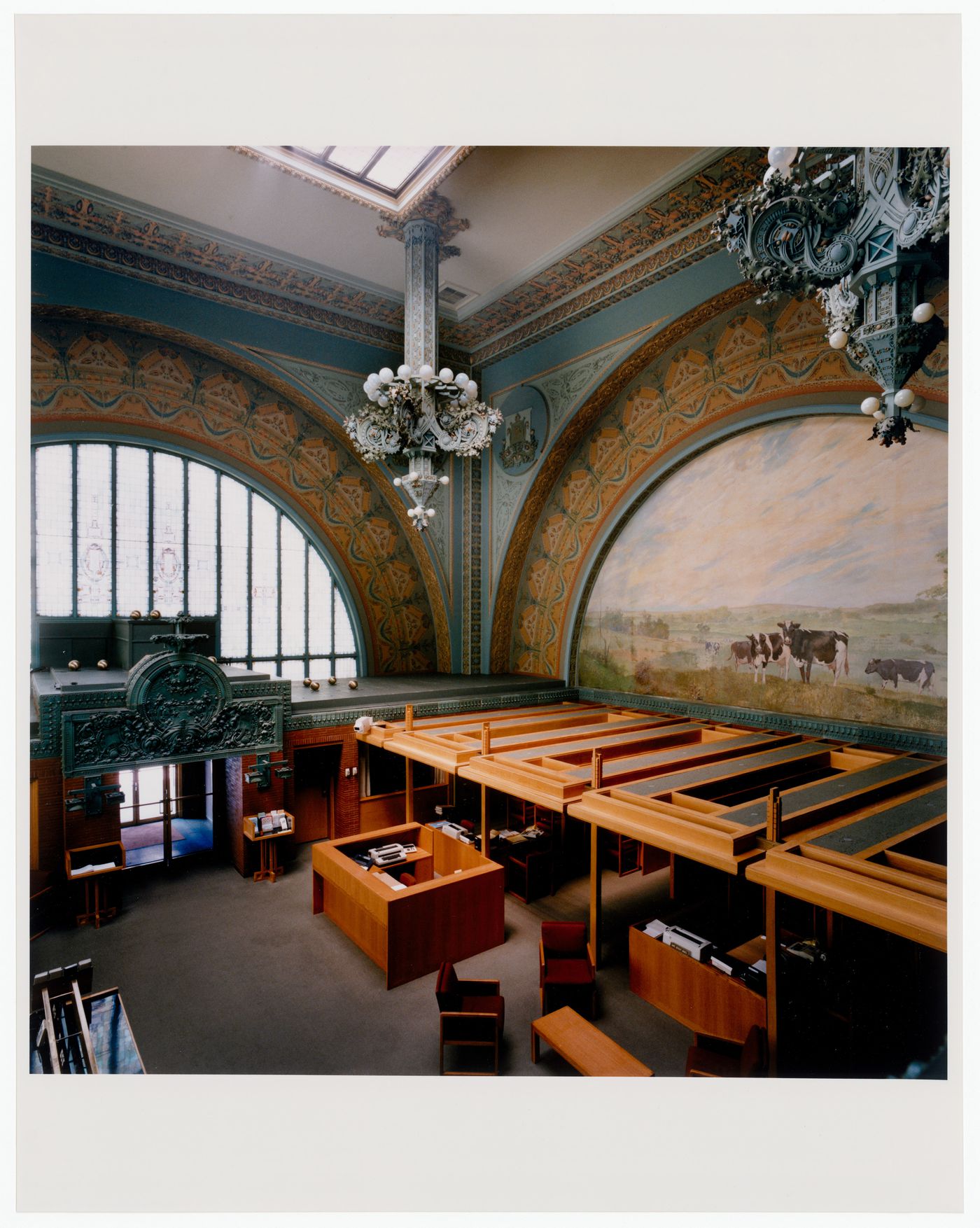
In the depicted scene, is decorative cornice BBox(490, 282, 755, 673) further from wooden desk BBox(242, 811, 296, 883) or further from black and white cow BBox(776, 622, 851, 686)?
wooden desk BBox(242, 811, 296, 883)

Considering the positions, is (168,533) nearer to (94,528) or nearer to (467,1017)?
(94,528)

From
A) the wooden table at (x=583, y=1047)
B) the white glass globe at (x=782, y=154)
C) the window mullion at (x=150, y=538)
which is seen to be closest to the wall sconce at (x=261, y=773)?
the window mullion at (x=150, y=538)

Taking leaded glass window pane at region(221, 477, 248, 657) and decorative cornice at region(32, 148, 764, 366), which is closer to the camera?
decorative cornice at region(32, 148, 764, 366)

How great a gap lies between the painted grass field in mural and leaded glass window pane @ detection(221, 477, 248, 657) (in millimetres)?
5270

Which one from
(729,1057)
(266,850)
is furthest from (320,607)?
(729,1057)

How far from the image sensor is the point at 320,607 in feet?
31.7

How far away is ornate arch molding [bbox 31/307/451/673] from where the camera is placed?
24.2 ft

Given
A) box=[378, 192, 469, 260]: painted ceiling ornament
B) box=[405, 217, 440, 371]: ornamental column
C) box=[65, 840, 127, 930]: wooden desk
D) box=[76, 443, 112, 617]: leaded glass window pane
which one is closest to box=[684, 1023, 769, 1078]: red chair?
box=[65, 840, 127, 930]: wooden desk

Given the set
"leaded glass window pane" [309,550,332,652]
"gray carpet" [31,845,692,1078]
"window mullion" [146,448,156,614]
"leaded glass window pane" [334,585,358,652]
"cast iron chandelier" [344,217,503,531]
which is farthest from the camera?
"leaded glass window pane" [334,585,358,652]

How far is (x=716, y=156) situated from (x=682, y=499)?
3718mm

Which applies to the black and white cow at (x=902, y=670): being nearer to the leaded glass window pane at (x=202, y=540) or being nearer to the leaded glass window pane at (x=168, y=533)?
the leaded glass window pane at (x=202, y=540)

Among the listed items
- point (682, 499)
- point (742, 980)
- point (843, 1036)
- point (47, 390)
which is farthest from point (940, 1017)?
point (47, 390)

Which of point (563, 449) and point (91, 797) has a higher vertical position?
point (563, 449)

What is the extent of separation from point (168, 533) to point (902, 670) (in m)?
8.88
